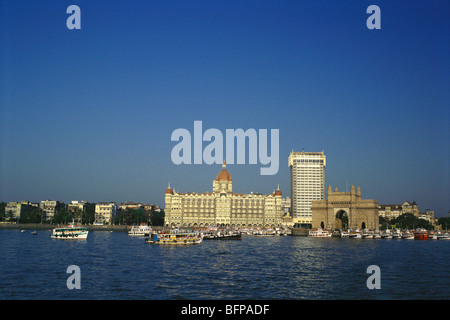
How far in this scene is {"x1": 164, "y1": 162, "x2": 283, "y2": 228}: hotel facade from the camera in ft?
478

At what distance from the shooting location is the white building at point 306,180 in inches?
6594

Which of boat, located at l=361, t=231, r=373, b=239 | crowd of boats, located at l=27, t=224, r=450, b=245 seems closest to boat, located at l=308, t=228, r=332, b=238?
crowd of boats, located at l=27, t=224, r=450, b=245

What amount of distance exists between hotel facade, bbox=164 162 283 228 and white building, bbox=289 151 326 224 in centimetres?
2290

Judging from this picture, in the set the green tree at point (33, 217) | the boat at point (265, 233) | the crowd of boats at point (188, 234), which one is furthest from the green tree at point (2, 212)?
the boat at point (265, 233)

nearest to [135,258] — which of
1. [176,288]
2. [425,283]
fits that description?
[176,288]

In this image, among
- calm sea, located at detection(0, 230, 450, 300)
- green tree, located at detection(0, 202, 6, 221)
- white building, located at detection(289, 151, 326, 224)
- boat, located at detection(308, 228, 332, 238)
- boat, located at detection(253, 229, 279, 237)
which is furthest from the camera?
white building, located at detection(289, 151, 326, 224)

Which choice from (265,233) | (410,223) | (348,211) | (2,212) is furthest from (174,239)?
(410,223)

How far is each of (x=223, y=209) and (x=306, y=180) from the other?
4348 centimetres

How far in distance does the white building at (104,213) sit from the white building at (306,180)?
72297 mm

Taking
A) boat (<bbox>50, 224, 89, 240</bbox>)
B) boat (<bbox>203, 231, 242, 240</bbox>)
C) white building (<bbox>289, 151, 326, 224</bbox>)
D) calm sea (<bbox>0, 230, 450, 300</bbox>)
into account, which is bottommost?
boat (<bbox>203, 231, 242, 240</bbox>)

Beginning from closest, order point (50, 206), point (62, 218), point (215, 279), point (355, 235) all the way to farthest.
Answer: point (215, 279)
point (355, 235)
point (62, 218)
point (50, 206)

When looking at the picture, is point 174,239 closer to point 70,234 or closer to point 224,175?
point 70,234

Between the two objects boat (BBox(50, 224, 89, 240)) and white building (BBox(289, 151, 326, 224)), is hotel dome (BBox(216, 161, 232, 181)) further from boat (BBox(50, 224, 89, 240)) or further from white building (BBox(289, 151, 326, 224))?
boat (BBox(50, 224, 89, 240))

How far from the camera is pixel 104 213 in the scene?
14138cm
